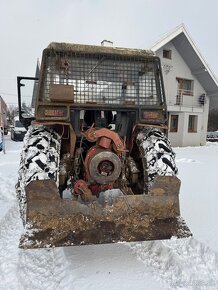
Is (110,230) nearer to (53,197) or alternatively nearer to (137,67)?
(53,197)

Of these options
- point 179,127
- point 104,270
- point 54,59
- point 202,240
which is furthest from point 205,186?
point 179,127

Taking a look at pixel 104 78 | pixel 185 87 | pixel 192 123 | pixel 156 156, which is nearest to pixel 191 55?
pixel 185 87

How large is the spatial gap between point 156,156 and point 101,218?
0.93 meters

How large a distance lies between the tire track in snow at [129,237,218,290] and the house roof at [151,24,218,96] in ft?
47.8

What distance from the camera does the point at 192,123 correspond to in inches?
796

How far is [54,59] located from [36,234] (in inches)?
77.2

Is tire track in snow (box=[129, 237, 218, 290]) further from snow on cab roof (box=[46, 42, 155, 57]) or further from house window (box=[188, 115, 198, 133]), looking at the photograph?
house window (box=[188, 115, 198, 133])

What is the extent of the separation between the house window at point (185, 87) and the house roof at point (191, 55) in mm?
677

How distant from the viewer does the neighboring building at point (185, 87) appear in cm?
1745

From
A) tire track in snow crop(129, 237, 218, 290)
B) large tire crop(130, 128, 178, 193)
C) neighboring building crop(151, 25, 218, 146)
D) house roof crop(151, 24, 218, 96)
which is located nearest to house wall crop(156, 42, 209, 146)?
neighboring building crop(151, 25, 218, 146)

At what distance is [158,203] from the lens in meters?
2.66

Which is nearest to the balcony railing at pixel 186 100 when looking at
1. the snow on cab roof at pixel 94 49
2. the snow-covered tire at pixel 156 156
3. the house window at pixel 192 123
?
the house window at pixel 192 123

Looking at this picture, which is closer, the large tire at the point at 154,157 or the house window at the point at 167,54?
the large tire at the point at 154,157

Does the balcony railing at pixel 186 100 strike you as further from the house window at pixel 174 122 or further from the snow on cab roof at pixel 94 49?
the snow on cab roof at pixel 94 49
